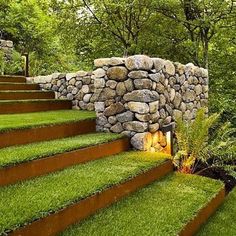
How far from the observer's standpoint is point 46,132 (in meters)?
4.52

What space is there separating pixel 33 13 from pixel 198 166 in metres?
8.25

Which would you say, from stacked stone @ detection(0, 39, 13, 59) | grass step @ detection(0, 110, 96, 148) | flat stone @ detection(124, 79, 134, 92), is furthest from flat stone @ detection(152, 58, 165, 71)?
stacked stone @ detection(0, 39, 13, 59)

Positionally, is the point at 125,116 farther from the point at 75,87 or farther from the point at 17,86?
the point at 17,86

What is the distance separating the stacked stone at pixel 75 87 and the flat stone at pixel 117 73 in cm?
137

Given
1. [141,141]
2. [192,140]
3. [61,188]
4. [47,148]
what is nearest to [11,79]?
[141,141]

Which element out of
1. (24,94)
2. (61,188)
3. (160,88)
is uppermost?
(160,88)

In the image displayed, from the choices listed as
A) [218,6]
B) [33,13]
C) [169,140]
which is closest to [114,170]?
[169,140]

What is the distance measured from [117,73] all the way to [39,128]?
4.91ft

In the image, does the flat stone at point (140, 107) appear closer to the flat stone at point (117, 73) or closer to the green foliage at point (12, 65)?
the flat stone at point (117, 73)

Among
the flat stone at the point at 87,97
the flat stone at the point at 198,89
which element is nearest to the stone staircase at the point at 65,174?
the flat stone at the point at 87,97

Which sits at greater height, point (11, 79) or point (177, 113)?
point (11, 79)

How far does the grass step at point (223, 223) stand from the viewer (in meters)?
3.39

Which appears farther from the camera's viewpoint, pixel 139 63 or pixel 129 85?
pixel 129 85

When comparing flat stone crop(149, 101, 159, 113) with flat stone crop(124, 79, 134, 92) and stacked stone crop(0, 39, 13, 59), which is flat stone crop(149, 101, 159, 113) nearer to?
flat stone crop(124, 79, 134, 92)
